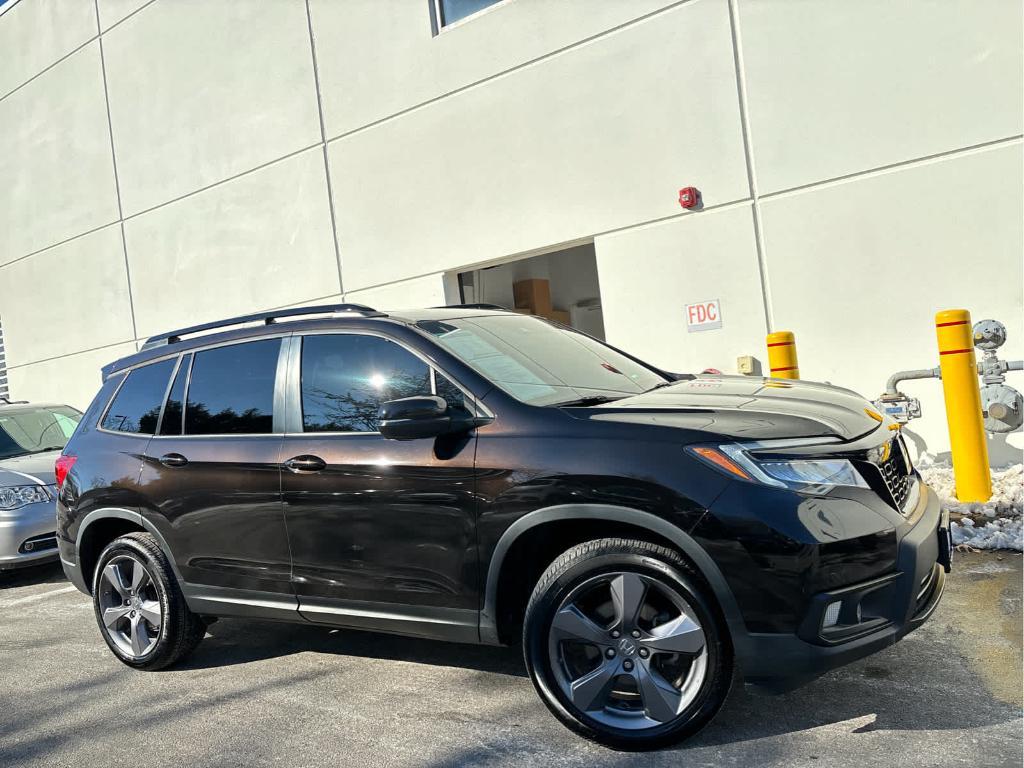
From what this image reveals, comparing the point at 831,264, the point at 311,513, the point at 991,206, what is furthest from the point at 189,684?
the point at 991,206

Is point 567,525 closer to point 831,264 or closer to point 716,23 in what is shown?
point 831,264

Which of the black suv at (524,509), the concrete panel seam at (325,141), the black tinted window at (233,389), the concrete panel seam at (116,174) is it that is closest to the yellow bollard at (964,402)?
the black suv at (524,509)

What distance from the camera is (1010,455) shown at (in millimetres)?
6984

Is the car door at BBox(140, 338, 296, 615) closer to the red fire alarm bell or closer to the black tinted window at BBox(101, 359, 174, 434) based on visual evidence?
the black tinted window at BBox(101, 359, 174, 434)

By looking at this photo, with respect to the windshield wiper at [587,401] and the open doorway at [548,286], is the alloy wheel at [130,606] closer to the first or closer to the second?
the windshield wiper at [587,401]

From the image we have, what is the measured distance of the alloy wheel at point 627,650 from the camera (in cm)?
320

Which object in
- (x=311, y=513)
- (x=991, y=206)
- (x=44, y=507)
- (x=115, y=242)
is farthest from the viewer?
(x=115, y=242)

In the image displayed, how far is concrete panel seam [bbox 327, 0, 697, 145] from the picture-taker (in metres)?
8.33

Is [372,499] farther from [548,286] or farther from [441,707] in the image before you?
[548,286]

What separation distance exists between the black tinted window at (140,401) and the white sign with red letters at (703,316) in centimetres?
492

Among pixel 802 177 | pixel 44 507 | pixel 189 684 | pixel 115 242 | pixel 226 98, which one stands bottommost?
pixel 189 684

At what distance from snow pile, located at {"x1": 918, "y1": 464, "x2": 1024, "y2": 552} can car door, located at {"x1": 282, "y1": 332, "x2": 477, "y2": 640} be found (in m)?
3.32

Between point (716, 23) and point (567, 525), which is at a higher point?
point (716, 23)

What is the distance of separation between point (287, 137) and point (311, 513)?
842 centimetres
